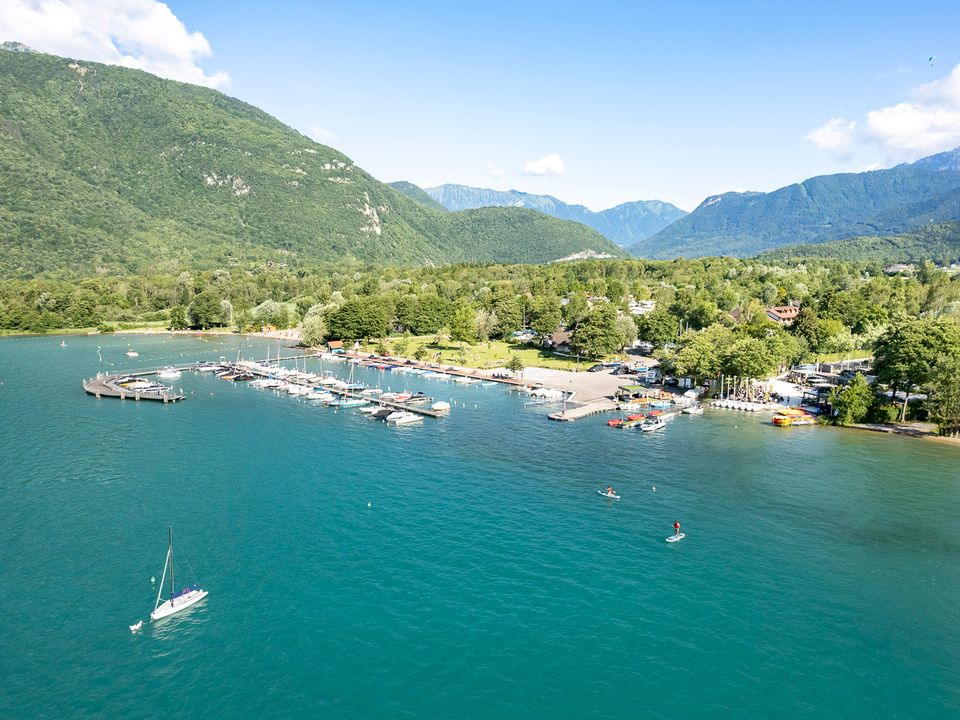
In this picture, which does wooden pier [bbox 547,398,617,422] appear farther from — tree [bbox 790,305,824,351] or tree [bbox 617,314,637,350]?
tree [bbox 790,305,824,351]

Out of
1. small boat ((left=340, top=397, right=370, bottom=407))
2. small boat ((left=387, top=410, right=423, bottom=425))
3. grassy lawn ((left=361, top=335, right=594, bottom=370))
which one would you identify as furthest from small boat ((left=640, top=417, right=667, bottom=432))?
small boat ((left=340, top=397, right=370, bottom=407))

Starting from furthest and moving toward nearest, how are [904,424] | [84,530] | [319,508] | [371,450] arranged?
[904,424]
[371,450]
[319,508]
[84,530]

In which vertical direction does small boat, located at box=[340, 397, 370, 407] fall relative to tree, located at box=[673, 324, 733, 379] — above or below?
below

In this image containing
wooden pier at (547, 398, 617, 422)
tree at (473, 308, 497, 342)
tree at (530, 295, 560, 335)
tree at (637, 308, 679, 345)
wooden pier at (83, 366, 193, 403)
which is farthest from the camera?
tree at (473, 308, 497, 342)

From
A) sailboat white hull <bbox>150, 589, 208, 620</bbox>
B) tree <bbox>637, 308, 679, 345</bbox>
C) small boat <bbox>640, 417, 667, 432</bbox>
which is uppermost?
tree <bbox>637, 308, 679, 345</bbox>

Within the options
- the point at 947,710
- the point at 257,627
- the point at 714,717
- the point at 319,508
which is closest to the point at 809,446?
the point at 947,710

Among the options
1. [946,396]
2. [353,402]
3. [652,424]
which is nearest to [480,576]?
[652,424]

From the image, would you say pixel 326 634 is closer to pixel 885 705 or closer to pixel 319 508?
pixel 319 508
